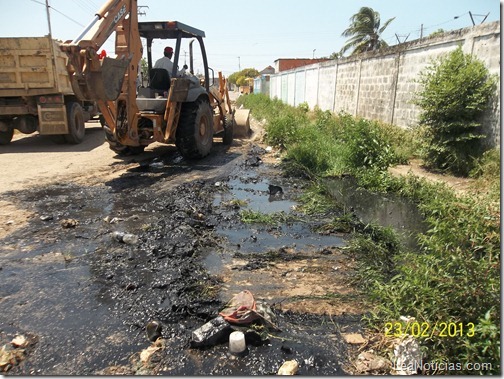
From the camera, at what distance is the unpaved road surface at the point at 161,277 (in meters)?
2.27

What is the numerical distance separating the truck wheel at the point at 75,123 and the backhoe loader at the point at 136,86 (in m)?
2.69

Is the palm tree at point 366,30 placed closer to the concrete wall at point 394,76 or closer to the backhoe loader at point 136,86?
the concrete wall at point 394,76

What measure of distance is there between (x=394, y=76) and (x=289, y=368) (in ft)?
27.2

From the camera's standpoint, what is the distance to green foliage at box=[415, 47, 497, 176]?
229 inches

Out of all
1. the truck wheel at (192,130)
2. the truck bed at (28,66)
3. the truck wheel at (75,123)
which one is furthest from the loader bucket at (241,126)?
the truck bed at (28,66)

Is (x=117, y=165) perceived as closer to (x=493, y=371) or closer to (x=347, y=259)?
(x=347, y=259)

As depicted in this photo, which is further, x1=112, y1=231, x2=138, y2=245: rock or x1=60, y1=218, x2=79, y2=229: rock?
x1=60, y1=218, x2=79, y2=229: rock

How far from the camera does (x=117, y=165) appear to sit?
24.7ft

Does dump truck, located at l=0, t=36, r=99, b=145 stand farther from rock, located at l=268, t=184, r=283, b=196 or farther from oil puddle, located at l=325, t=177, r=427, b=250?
oil puddle, located at l=325, t=177, r=427, b=250

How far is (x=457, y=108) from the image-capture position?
598 cm

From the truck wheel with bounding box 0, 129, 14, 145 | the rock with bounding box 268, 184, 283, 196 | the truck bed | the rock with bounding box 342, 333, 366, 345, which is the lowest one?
the rock with bounding box 342, 333, 366, 345

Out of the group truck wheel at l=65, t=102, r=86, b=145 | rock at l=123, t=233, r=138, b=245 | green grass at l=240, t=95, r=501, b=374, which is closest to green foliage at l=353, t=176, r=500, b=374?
green grass at l=240, t=95, r=501, b=374

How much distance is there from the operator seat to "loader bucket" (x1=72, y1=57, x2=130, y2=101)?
1527mm

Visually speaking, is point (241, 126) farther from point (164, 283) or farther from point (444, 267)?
point (444, 267)
